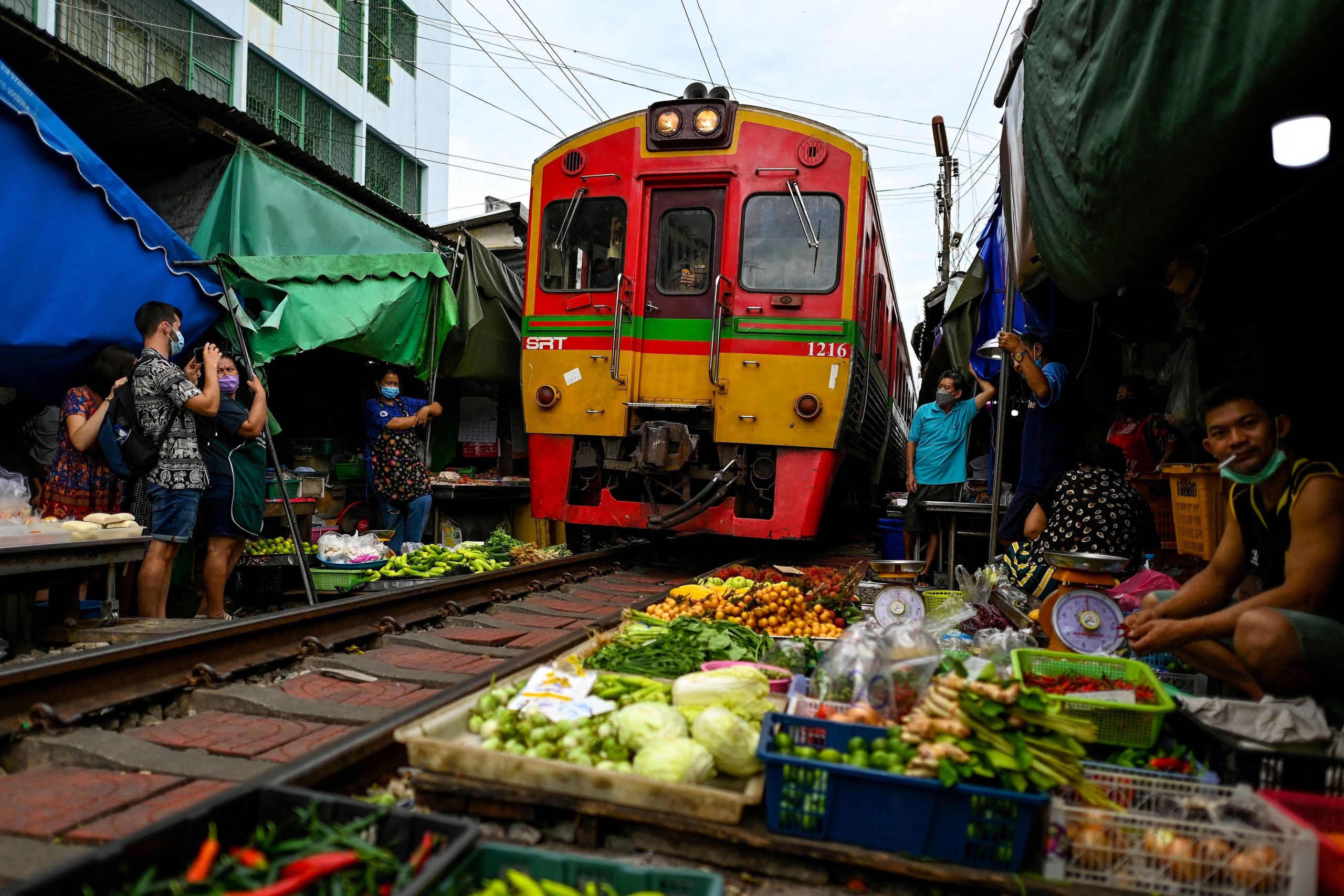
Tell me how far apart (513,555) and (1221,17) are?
6.75 metres

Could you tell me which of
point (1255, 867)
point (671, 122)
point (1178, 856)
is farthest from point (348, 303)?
point (1255, 867)

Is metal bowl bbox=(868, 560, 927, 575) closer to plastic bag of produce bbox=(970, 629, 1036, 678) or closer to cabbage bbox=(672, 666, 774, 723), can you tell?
plastic bag of produce bbox=(970, 629, 1036, 678)

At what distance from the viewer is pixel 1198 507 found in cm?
421

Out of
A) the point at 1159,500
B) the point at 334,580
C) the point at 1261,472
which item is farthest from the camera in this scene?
the point at 334,580

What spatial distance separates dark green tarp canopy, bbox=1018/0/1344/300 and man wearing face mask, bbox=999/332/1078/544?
1.61 metres

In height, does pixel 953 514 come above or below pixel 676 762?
above

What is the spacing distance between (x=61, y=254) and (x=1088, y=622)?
20.8 feet

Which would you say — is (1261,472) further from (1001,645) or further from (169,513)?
(169,513)

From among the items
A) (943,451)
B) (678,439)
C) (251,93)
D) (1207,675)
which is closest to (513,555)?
(678,439)

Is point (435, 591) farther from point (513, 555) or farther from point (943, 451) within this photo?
point (943, 451)

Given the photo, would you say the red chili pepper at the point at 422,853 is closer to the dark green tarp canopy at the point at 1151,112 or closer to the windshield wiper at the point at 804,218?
the dark green tarp canopy at the point at 1151,112

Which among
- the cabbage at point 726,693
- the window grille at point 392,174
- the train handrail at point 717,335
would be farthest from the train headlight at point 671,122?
the window grille at point 392,174

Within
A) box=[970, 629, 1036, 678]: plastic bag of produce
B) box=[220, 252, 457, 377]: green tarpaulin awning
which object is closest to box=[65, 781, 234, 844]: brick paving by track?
box=[970, 629, 1036, 678]: plastic bag of produce

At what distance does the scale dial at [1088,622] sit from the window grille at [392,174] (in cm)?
1565
